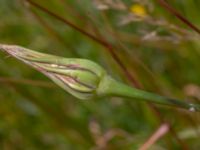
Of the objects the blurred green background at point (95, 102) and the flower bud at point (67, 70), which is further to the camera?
the blurred green background at point (95, 102)

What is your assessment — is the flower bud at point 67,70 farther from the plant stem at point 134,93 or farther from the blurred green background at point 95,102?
the blurred green background at point 95,102

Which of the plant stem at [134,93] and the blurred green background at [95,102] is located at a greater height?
the plant stem at [134,93]

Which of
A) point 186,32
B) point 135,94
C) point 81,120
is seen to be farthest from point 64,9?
point 135,94

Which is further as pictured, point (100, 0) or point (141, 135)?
point (141, 135)

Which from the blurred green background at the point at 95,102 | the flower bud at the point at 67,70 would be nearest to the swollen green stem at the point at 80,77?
the flower bud at the point at 67,70

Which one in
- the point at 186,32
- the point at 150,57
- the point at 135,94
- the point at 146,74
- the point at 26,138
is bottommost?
the point at 26,138

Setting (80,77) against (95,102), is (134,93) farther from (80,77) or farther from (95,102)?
(95,102)

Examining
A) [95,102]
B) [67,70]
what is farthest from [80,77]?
[95,102]

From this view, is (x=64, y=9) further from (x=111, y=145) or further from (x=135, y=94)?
(x=135, y=94)
